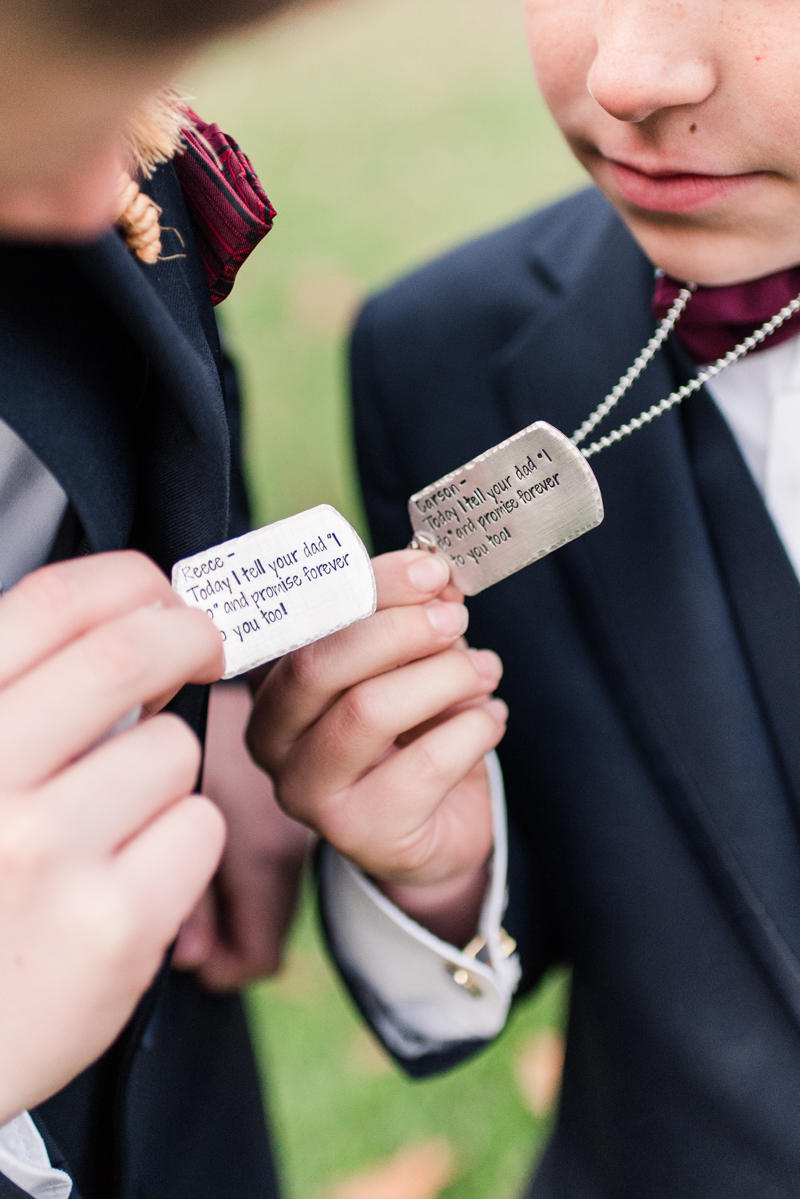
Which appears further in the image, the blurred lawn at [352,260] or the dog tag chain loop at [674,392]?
the blurred lawn at [352,260]

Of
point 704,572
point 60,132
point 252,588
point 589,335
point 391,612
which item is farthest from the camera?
point 589,335

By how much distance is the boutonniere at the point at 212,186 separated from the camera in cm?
64

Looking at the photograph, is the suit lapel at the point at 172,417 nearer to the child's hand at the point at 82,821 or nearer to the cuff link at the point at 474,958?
the child's hand at the point at 82,821

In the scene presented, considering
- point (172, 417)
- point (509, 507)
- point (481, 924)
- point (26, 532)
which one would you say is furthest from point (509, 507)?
point (481, 924)

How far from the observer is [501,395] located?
43.5 inches

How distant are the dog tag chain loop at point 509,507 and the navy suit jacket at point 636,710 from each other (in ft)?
0.82

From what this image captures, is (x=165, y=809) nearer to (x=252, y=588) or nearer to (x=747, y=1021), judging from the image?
(x=252, y=588)

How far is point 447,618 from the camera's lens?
805 mm

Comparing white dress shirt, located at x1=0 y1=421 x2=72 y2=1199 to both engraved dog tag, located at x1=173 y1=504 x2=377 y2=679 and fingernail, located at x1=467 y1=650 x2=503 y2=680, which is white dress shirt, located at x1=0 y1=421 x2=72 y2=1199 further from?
fingernail, located at x1=467 y1=650 x2=503 y2=680

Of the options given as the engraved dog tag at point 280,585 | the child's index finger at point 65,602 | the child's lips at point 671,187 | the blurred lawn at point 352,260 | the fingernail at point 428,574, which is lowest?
the blurred lawn at point 352,260

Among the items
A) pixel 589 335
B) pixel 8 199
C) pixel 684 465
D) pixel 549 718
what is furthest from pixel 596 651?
pixel 8 199

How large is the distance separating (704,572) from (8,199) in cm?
72

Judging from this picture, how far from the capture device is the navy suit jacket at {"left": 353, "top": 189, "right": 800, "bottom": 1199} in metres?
0.96

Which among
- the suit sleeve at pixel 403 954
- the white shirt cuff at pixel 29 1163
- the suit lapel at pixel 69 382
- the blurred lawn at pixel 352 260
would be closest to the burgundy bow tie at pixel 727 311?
the suit sleeve at pixel 403 954
